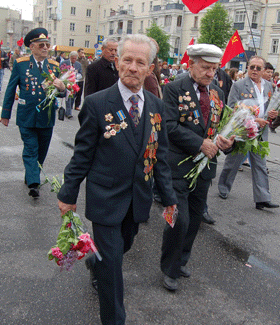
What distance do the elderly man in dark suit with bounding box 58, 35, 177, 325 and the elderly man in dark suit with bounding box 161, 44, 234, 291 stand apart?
728 mm

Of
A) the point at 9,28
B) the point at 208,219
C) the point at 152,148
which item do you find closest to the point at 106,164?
the point at 152,148

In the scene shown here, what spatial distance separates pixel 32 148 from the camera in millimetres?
5367

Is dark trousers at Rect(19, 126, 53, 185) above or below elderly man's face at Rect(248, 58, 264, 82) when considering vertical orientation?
below

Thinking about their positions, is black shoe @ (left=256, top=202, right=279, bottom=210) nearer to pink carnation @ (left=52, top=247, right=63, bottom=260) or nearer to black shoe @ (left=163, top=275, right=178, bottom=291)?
black shoe @ (left=163, top=275, right=178, bottom=291)

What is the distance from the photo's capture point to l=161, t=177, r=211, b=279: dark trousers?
11.1 ft

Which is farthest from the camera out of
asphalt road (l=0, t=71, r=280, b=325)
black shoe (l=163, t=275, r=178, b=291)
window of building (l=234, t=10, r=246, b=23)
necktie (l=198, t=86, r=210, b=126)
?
window of building (l=234, t=10, r=246, b=23)

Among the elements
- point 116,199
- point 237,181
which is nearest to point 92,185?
point 116,199

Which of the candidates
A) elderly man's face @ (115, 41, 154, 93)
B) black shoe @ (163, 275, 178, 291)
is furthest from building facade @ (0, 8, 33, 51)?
elderly man's face @ (115, 41, 154, 93)

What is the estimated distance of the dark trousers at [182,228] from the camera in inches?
133

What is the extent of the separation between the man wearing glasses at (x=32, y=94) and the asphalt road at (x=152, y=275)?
446 mm

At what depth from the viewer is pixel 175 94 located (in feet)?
11.3

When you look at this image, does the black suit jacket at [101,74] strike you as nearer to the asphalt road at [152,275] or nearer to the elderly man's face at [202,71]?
the asphalt road at [152,275]

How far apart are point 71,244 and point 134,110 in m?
0.97

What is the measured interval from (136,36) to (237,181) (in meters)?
5.08
